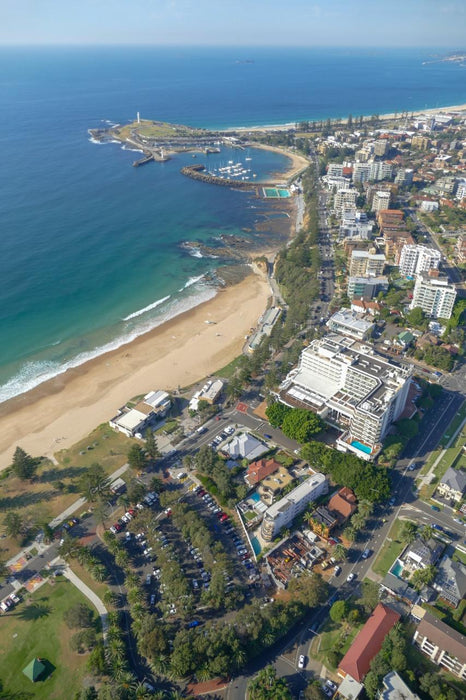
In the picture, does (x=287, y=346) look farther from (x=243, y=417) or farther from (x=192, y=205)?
(x=192, y=205)

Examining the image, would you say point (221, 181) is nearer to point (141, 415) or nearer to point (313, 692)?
point (141, 415)

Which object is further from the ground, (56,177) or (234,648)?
(56,177)

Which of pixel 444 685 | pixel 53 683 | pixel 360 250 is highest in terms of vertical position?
pixel 360 250

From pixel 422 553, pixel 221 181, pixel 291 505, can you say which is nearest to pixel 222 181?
pixel 221 181

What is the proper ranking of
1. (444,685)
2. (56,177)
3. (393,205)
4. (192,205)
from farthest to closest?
(56,177) < (192,205) < (393,205) < (444,685)

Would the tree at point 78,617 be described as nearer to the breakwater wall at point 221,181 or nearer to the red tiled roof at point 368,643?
the red tiled roof at point 368,643

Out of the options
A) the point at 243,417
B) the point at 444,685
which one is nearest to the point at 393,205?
the point at 243,417

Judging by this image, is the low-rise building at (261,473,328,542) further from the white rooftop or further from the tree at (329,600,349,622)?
the white rooftop
